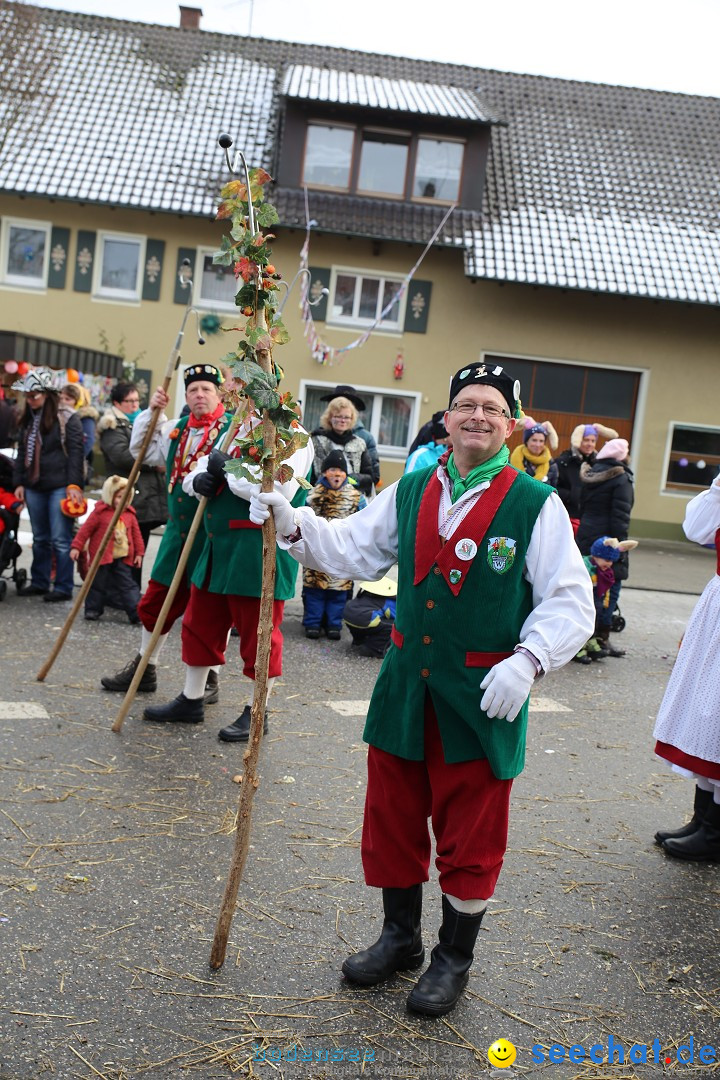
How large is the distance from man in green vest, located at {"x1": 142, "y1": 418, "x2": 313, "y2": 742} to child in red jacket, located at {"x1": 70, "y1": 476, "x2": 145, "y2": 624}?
2819mm

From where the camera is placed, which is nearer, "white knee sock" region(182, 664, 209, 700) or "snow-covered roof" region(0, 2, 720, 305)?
"white knee sock" region(182, 664, 209, 700)

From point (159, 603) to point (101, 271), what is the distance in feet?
51.5

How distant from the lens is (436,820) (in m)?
3.21

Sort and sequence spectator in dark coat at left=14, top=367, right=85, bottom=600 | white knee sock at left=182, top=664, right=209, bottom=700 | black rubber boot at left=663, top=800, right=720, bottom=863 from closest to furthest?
black rubber boot at left=663, top=800, right=720, bottom=863, white knee sock at left=182, top=664, right=209, bottom=700, spectator in dark coat at left=14, top=367, right=85, bottom=600

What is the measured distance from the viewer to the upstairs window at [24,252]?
1994cm

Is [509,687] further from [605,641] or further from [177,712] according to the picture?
[605,641]

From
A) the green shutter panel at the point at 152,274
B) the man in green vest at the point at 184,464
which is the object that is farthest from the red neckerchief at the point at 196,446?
the green shutter panel at the point at 152,274

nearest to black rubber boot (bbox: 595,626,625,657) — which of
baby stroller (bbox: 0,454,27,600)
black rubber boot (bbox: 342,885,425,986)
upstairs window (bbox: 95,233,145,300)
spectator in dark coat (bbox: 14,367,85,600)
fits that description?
spectator in dark coat (bbox: 14,367,85,600)

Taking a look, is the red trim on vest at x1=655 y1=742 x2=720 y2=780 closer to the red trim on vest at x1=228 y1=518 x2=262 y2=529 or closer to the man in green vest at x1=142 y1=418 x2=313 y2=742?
the man in green vest at x1=142 y1=418 x2=313 y2=742

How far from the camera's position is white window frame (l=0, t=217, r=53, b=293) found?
65.2 ft

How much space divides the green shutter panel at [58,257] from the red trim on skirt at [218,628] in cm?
1597

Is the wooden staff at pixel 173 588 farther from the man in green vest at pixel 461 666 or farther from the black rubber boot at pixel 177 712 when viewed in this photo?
the man in green vest at pixel 461 666

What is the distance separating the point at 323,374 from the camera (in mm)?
19922

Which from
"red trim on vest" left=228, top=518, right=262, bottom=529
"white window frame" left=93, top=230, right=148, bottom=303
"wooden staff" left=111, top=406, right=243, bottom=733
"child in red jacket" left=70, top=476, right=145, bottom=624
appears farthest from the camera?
"white window frame" left=93, top=230, right=148, bottom=303
